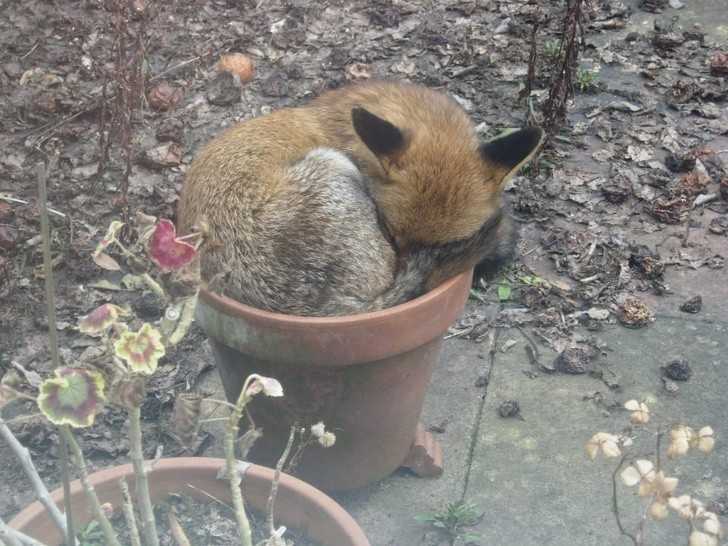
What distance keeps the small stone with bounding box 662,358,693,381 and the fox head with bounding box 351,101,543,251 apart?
4.43ft

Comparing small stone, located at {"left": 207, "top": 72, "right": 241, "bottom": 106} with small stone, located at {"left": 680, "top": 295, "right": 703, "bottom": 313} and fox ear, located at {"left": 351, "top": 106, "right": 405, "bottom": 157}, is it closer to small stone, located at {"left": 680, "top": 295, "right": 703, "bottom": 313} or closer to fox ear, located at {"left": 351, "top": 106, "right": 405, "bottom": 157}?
fox ear, located at {"left": 351, "top": 106, "right": 405, "bottom": 157}

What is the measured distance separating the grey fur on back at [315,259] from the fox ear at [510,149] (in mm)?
540

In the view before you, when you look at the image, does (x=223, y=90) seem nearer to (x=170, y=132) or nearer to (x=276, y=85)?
(x=276, y=85)

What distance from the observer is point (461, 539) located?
3.79 meters

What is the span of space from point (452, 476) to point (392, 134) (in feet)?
5.01

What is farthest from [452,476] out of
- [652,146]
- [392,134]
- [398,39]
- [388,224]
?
[398,39]

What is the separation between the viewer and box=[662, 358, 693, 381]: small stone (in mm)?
4562

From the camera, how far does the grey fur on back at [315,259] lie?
3.57 metres

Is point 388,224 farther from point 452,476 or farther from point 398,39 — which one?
point 398,39

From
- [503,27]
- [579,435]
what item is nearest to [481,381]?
[579,435]

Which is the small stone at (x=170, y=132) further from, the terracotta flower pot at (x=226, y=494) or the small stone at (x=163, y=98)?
the terracotta flower pot at (x=226, y=494)

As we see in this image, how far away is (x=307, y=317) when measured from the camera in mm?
3410

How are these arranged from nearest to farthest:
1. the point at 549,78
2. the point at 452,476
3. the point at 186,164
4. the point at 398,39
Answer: the point at 452,476 < the point at 186,164 < the point at 549,78 < the point at 398,39

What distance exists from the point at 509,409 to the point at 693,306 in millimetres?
1297
